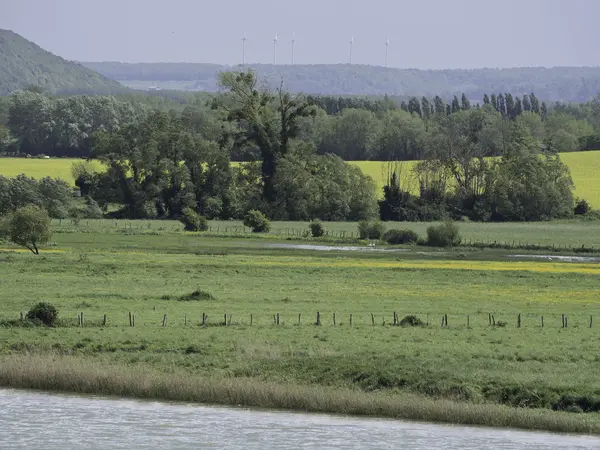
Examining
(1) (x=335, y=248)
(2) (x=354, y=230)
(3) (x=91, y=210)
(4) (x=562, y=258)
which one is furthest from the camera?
(3) (x=91, y=210)

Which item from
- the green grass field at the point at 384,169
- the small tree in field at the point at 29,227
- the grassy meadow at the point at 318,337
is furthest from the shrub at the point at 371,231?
the green grass field at the point at 384,169

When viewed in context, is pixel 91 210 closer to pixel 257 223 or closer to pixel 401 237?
pixel 257 223

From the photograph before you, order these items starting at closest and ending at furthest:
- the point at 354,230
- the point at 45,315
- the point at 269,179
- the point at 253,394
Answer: the point at 253,394 → the point at 45,315 → the point at 354,230 → the point at 269,179

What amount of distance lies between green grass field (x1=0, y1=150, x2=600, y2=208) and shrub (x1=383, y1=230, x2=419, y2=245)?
43986 mm

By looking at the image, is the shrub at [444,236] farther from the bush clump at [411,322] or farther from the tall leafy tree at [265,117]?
the bush clump at [411,322]

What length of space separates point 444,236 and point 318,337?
57.1 metres

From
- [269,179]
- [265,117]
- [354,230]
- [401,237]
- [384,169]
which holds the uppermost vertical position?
[265,117]

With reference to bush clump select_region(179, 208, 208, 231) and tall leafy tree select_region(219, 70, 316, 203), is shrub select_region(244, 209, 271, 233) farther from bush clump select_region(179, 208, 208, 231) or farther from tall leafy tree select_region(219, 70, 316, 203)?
tall leafy tree select_region(219, 70, 316, 203)

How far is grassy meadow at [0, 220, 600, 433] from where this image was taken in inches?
1549

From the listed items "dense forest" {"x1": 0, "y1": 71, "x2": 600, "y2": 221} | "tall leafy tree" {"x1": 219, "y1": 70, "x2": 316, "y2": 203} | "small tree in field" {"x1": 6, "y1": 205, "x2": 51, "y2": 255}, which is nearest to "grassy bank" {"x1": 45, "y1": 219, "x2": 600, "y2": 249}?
"dense forest" {"x1": 0, "y1": 71, "x2": 600, "y2": 221}

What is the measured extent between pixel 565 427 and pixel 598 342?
1115 centimetres

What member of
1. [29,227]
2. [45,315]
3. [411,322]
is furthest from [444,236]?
[45,315]

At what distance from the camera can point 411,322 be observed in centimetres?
5147

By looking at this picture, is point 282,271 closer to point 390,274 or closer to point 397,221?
point 390,274
